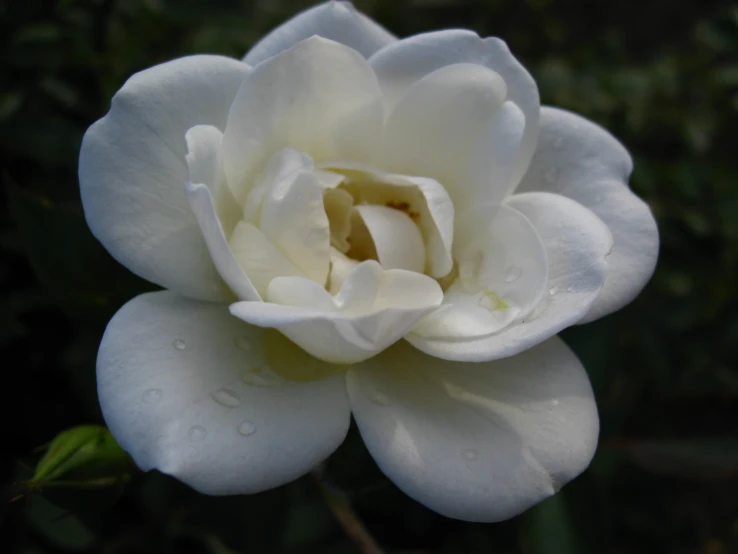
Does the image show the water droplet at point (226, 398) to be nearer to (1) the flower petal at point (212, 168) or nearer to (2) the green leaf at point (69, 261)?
(1) the flower petal at point (212, 168)

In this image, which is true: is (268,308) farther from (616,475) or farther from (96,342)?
(616,475)

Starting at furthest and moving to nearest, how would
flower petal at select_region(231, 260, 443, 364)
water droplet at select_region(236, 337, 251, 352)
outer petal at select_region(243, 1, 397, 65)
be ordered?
outer petal at select_region(243, 1, 397, 65)
water droplet at select_region(236, 337, 251, 352)
flower petal at select_region(231, 260, 443, 364)

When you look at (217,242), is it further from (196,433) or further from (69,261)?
(69,261)

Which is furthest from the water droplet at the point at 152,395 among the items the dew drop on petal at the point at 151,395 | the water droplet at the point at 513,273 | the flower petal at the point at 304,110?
the water droplet at the point at 513,273

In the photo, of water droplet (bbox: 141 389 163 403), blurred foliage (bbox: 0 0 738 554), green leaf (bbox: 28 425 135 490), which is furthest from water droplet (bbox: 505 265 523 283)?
green leaf (bbox: 28 425 135 490)

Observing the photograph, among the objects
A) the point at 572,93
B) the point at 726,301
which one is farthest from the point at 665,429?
the point at 572,93

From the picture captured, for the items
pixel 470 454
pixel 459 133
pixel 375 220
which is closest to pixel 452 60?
pixel 459 133

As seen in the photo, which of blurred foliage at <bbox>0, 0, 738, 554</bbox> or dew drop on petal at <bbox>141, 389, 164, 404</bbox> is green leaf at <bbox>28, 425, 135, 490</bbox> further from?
dew drop on petal at <bbox>141, 389, 164, 404</bbox>
